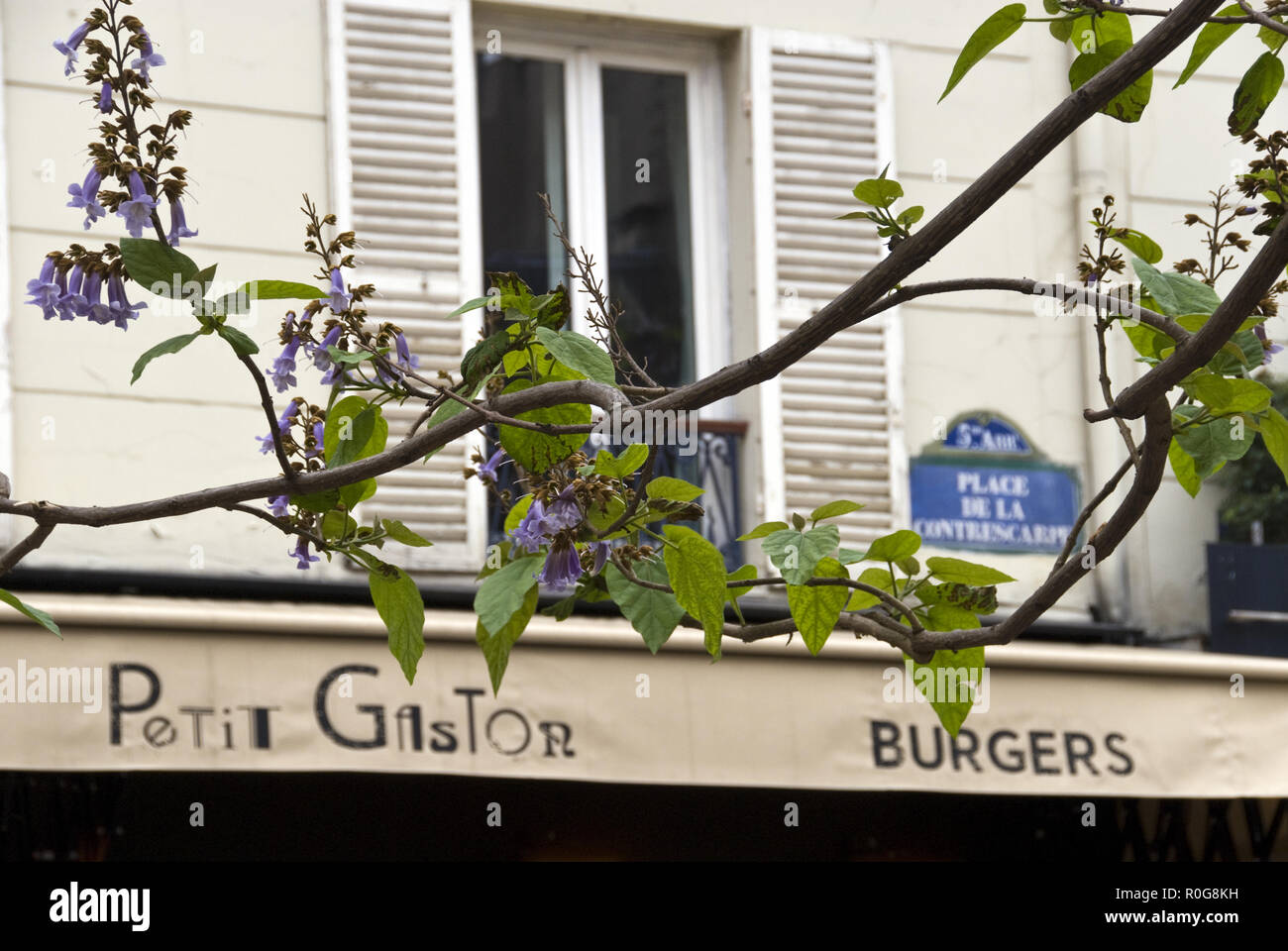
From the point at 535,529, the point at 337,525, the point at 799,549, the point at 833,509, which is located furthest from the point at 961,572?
the point at 337,525

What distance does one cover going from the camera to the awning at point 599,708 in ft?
17.0

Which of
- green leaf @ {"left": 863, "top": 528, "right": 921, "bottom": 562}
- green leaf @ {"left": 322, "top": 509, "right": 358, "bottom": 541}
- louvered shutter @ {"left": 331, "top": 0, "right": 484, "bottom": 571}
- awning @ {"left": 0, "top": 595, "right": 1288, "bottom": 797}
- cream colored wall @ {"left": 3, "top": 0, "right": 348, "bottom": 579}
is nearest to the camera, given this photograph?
green leaf @ {"left": 322, "top": 509, "right": 358, "bottom": 541}

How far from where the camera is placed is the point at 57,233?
599 cm

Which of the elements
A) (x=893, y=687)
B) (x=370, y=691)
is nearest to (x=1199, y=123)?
(x=893, y=687)

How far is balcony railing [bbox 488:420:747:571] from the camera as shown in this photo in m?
6.54

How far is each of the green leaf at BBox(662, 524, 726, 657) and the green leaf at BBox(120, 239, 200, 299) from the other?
2.10 ft

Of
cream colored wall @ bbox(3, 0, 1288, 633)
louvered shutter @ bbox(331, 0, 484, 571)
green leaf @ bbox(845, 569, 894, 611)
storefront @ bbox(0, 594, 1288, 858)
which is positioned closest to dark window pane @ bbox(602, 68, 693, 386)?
cream colored wall @ bbox(3, 0, 1288, 633)

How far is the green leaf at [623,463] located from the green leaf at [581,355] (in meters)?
0.27

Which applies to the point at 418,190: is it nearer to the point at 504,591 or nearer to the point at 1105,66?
the point at 504,591

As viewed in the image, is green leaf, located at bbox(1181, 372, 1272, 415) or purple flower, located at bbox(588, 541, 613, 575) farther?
purple flower, located at bbox(588, 541, 613, 575)

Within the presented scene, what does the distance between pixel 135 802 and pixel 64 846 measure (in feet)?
0.86

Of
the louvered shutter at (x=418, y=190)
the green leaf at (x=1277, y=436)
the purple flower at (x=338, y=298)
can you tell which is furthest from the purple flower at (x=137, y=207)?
the louvered shutter at (x=418, y=190)

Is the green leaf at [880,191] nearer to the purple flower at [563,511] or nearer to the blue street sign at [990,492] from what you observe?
the purple flower at [563,511]

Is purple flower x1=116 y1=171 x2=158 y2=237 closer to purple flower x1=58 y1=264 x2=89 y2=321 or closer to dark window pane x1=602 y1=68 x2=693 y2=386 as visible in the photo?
purple flower x1=58 y1=264 x2=89 y2=321
